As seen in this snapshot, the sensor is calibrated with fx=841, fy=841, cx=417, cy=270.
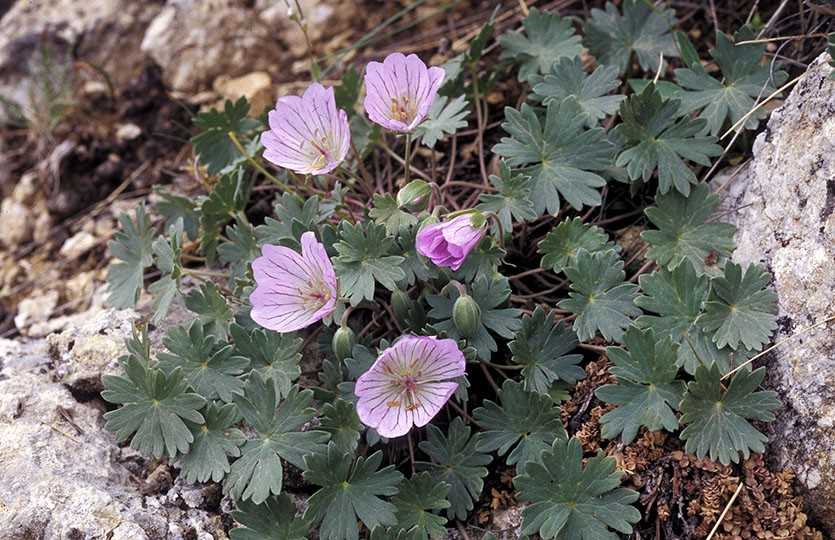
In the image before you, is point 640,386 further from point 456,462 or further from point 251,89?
point 251,89

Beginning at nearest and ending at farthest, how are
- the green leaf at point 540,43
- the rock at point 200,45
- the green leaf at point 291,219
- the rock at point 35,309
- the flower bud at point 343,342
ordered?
the flower bud at point 343,342
the green leaf at point 291,219
the green leaf at point 540,43
the rock at point 35,309
the rock at point 200,45

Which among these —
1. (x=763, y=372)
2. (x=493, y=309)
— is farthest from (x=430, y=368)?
(x=763, y=372)

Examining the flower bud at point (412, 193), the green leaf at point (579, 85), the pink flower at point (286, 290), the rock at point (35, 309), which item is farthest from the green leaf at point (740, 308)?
the rock at point (35, 309)

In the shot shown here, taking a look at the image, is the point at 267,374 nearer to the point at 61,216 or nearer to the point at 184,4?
the point at 61,216

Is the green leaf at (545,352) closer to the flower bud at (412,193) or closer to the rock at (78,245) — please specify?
the flower bud at (412,193)

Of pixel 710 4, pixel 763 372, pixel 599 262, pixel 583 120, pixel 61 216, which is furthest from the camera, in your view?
pixel 61 216

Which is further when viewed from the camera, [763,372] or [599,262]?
[599,262]

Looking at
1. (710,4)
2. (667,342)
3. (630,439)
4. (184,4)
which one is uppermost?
(184,4)
